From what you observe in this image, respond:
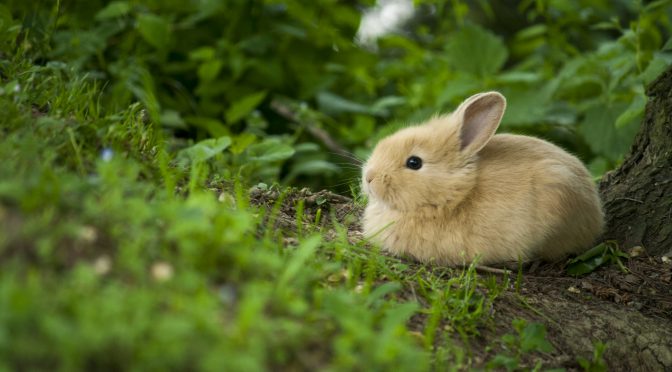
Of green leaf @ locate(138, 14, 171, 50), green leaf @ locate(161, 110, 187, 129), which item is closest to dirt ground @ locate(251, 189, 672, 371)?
green leaf @ locate(161, 110, 187, 129)

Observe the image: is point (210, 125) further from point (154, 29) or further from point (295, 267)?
point (295, 267)

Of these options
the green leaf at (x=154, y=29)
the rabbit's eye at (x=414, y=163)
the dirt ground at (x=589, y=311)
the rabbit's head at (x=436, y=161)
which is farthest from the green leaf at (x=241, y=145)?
the green leaf at (x=154, y=29)

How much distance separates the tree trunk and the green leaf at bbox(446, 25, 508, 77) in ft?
7.72

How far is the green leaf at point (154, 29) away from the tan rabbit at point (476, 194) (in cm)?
243

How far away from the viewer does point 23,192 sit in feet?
6.85

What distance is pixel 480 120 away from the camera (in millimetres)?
3963

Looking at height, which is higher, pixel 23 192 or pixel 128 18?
pixel 23 192

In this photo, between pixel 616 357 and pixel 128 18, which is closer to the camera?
pixel 616 357

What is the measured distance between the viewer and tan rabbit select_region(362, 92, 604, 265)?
12.0 feet

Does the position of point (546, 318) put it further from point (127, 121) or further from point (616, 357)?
point (127, 121)

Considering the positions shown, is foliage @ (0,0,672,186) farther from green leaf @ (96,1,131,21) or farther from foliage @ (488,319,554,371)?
foliage @ (488,319,554,371)

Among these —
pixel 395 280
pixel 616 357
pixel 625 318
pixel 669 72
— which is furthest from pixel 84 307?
pixel 669 72

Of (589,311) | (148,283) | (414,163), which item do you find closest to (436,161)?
(414,163)

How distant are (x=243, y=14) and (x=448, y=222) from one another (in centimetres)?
361
